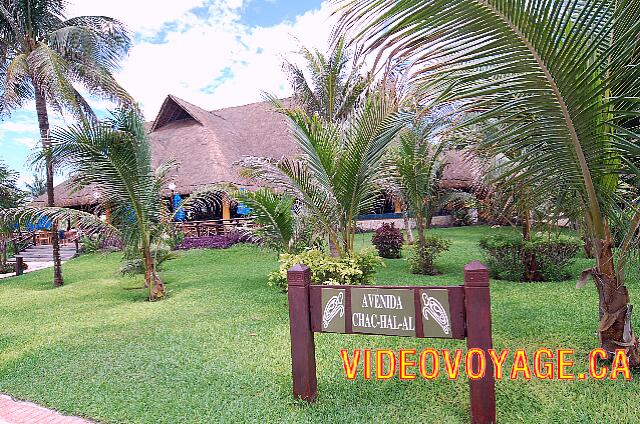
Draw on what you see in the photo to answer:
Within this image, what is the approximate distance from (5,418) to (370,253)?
4211 millimetres

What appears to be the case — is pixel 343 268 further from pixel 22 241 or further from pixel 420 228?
pixel 22 241

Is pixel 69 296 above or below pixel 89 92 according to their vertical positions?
below

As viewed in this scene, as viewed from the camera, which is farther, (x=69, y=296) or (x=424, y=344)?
(x=69, y=296)

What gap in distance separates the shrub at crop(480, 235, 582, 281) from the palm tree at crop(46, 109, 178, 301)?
18.7 ft

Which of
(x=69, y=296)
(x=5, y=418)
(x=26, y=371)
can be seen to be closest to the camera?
(x=5, y=418)

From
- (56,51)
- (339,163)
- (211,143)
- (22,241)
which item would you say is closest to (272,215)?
(339,163)

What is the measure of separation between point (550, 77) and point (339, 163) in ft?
9.69

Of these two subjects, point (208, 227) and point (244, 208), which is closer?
point (244, 208)

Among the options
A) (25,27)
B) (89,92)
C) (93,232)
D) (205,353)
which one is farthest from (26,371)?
(25,27)

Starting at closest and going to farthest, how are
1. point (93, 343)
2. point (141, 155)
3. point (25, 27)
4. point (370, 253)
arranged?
point (93, 343) < point (370, 253) < point (141, 155) < point (25, 27)

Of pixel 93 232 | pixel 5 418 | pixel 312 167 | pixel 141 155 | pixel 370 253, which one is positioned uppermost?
pixel 141 155

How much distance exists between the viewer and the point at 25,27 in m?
9.81

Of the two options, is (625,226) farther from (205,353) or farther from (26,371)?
(26,371)

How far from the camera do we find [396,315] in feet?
9.24
